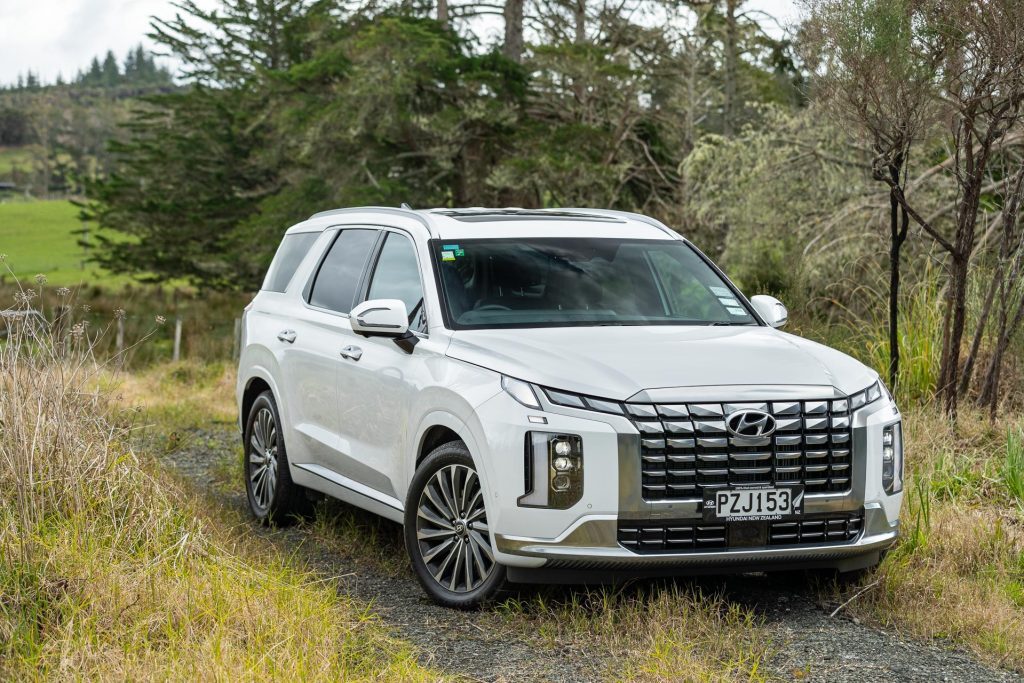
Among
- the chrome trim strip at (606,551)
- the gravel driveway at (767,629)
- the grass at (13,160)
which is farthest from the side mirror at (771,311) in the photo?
the grass at (13,160)

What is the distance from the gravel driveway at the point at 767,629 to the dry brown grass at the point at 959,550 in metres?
0.19

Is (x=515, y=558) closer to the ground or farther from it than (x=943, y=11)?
closer to the ground

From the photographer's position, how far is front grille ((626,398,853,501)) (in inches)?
205

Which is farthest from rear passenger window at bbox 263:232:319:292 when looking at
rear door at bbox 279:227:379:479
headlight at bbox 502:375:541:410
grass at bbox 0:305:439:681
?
headlight at bbox 502:375:541:410

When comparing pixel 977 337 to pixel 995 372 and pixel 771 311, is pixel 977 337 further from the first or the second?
pixel 771 311

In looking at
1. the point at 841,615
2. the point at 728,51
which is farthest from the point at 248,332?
the point at 728,51

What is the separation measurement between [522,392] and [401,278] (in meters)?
1.65

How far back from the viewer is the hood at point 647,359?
17.4 ft

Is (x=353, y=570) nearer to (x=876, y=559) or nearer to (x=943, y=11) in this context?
(x=876, y=559)

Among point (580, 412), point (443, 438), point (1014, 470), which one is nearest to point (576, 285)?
point (443, 438)

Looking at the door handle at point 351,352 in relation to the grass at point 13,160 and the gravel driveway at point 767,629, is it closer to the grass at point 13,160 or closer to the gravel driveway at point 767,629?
the gravel driveway at point 767,629

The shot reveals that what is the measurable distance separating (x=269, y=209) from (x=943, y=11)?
20630 millimetres

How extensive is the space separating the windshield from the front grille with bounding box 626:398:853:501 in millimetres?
1170

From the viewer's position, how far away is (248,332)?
8.55 meters
